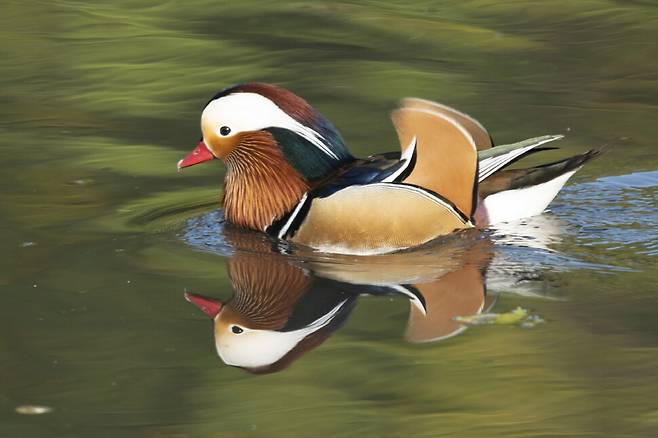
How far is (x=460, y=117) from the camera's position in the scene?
294 inches

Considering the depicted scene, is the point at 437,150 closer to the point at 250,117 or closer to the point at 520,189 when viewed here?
the point at 520,189

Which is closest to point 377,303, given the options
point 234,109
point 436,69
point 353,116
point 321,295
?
point 321,295

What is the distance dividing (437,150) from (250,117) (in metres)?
1.14

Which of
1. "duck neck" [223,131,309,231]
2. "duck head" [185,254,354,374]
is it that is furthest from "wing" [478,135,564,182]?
"duck head" [185,254,354,374]

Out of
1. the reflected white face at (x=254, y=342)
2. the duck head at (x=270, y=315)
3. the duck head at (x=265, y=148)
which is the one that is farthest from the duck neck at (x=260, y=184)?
the reflected white face at (x=254, y=342)

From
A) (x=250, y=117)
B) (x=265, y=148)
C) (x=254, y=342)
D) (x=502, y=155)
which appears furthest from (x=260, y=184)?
(x=254, y=342)

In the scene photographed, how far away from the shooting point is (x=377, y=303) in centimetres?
636

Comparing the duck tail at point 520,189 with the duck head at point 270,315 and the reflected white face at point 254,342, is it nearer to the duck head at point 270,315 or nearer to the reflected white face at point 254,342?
the duck head at point 270,315

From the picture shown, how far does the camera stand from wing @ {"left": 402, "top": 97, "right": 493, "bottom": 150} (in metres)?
7.14

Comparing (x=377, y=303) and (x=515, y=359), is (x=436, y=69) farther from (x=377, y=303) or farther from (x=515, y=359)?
(x=515, y=359)

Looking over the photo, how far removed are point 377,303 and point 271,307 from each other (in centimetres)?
47

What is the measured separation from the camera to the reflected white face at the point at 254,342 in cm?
573

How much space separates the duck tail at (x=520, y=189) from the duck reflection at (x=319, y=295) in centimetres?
29

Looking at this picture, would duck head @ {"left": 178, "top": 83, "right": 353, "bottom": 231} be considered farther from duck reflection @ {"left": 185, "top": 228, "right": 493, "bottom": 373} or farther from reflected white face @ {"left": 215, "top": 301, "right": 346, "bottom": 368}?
reflected white face @ {"left": 215, "top": 301, "right": 346, "bottom": 368}
